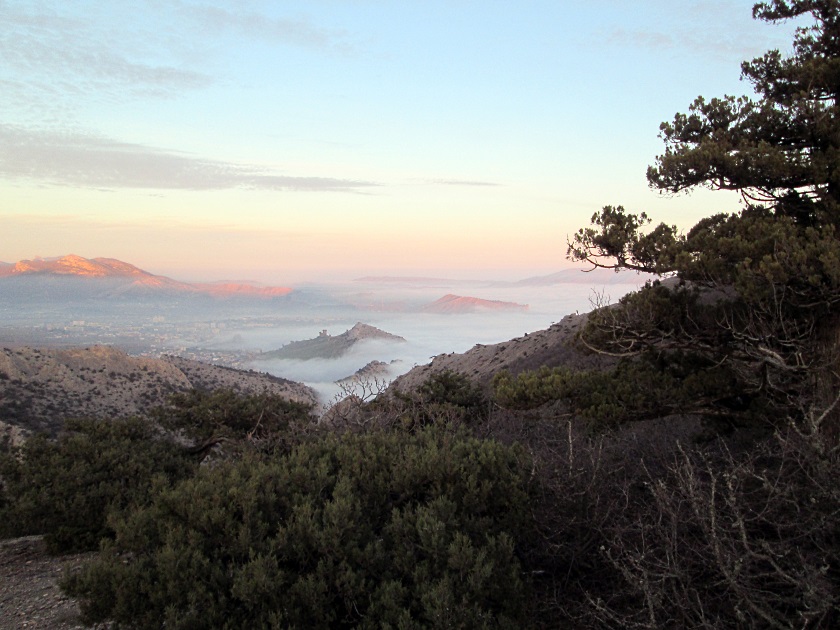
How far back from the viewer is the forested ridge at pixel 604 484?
421 cm

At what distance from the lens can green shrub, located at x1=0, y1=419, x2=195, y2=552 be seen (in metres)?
7.65

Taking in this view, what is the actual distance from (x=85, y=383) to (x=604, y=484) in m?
43.8

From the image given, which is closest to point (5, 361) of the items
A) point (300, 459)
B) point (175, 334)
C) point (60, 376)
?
point (60, 376)

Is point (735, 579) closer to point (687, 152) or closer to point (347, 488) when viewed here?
point (347, 488)

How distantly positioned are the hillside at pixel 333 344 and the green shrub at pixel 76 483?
90.5 metres

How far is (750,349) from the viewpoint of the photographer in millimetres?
6586

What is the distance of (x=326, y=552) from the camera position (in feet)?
14.8

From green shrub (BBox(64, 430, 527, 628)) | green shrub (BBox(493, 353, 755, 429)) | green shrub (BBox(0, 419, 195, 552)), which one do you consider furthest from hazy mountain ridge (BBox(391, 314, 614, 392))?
green shrub (BBox(64, 430, 527, 628))

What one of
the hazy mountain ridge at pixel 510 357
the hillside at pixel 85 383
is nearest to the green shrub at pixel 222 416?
the hazy mountain ridge at pixel 510 357

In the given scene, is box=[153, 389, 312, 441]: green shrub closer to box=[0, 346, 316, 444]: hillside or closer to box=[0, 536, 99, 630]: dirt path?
box=[0, 536, 99, 630]: dirt path

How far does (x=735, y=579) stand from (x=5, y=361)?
A: 46.3m

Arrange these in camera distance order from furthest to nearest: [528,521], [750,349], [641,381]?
[641,381]
[750,349]
[528,521]

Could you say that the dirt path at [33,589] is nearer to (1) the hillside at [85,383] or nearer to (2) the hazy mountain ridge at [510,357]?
(2) the hazy mountain ridge at [510,357]

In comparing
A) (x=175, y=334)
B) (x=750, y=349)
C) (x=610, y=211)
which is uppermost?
(x=610, y=211)
